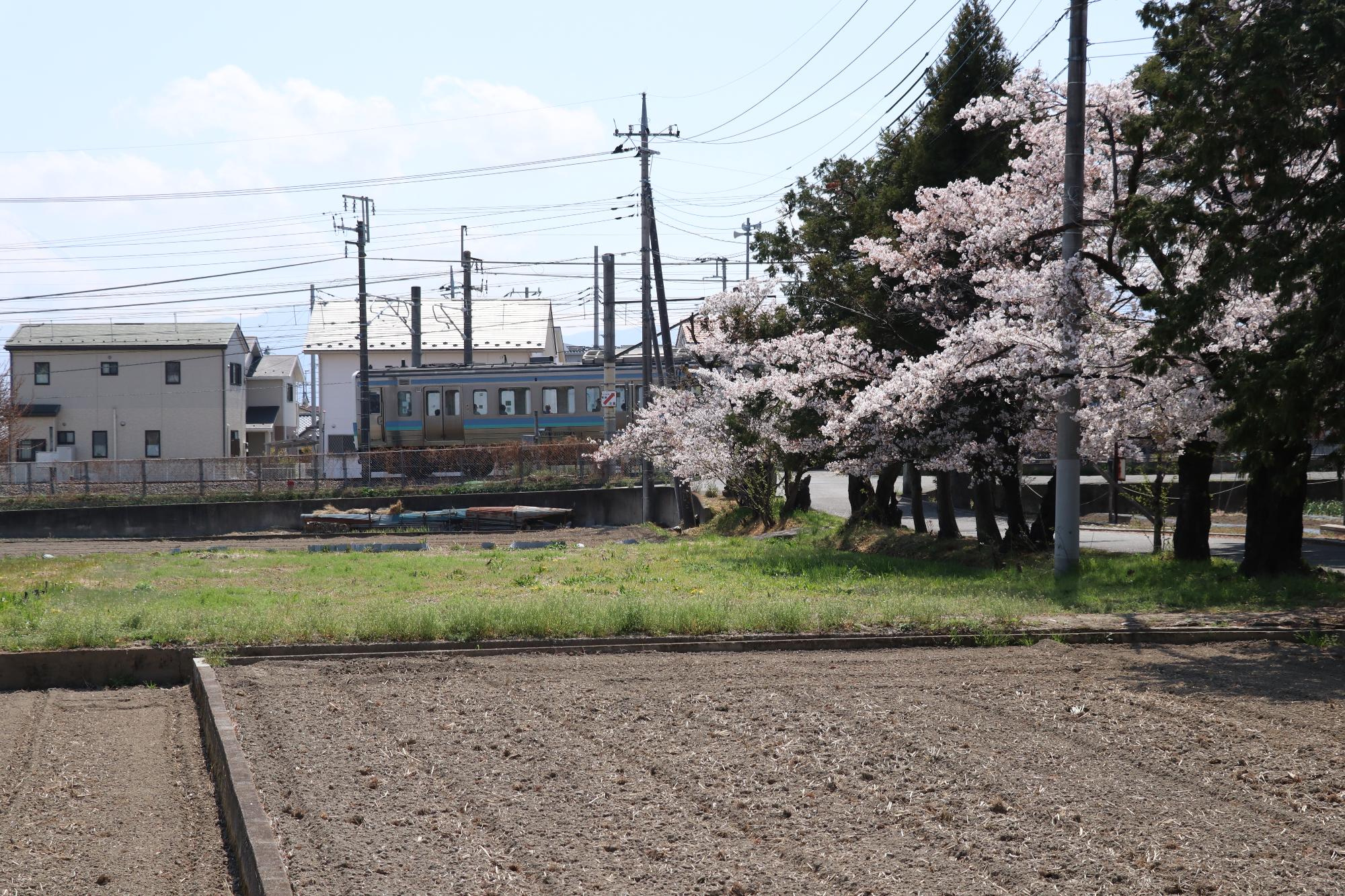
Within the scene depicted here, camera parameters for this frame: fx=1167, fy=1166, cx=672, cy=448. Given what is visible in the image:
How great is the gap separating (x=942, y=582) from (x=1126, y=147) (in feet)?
21.9

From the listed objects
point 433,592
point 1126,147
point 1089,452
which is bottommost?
point 433,592

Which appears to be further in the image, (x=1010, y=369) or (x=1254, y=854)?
(x=1010, y=369)

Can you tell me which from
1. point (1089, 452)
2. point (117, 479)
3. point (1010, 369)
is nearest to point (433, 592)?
point (1010, 369)

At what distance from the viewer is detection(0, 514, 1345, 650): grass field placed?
10961 millimetres

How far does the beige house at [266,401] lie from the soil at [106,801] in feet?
188

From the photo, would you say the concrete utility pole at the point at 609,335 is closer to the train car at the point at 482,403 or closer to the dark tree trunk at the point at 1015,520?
the train car at the point at 482,403

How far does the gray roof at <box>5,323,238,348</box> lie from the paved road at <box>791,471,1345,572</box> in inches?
1236

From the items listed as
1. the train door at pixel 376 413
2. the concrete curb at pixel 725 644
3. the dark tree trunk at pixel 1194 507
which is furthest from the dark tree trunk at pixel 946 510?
the train door at pixel 376 413

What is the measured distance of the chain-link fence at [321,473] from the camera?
1625 inches

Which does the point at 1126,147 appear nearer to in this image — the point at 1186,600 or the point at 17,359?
the point at 1186,600

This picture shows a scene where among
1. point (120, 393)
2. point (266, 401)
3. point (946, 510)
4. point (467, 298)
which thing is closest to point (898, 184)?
point (946, 510)

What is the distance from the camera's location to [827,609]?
11.8m

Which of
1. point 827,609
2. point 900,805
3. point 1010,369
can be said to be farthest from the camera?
point 1010,369

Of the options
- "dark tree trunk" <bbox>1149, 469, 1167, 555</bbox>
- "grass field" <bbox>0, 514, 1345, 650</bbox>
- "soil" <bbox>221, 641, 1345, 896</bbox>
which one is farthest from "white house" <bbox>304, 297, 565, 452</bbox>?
"soil" <bbox>221, 641, 1345, 896</bbox>
